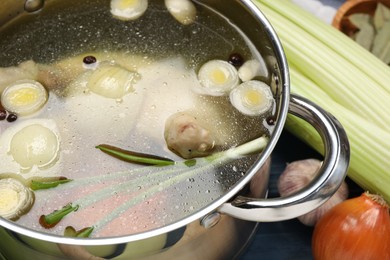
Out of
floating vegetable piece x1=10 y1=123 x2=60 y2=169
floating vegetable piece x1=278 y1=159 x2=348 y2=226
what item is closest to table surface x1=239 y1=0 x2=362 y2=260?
floating vegetable piece x1=278 y1=159 x2=348 y2=226

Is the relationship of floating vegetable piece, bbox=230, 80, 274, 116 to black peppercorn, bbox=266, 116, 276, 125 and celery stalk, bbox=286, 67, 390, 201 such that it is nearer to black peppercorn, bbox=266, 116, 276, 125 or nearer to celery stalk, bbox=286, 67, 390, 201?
black peppercorn, bbox=266, 116, 276, 125

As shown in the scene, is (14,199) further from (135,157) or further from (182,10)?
(182,10)

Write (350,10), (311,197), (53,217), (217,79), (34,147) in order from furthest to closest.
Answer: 1. (350,10)
2. (217,79)
3. (34,147)
4. (53,217)
5. (311,197)

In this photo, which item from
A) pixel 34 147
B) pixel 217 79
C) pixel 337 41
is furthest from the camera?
pixel 337 41

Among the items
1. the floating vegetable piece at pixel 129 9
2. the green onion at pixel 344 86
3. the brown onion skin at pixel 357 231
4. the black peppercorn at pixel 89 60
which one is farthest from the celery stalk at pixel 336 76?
the black peppercorn at pixel 89 60

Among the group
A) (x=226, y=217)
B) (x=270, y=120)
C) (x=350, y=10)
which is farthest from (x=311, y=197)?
(x=350, y=10)

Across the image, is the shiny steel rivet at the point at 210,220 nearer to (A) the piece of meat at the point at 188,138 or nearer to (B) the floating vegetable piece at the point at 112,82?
(A) the piece of meat at the point at 188,138

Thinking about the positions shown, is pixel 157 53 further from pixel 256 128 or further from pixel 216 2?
pixel 256 128
